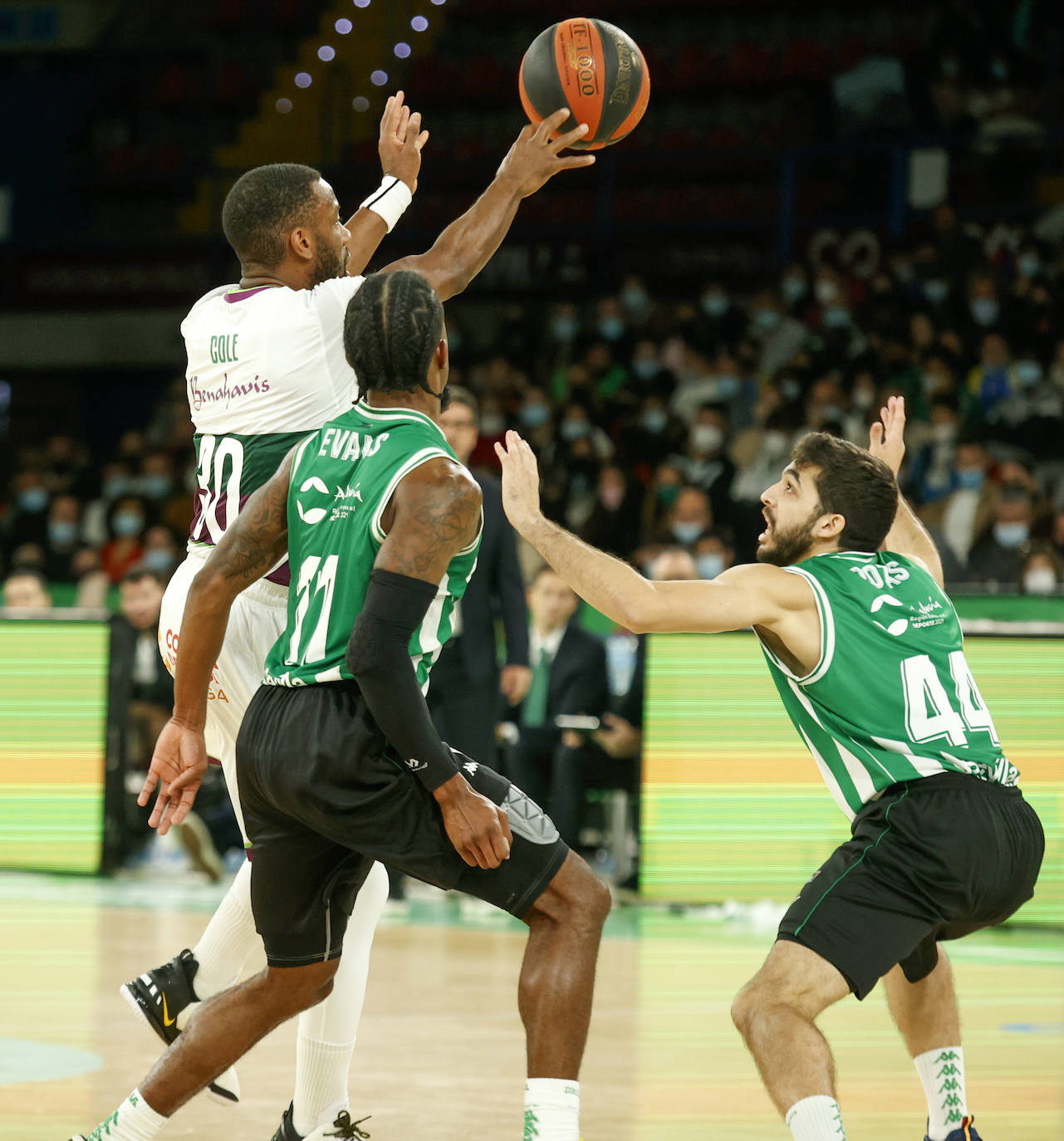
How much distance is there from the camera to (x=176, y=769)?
396cm

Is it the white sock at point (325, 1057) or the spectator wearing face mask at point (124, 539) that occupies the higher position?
the white sock at point (325, 1057)

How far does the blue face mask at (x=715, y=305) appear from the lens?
15531 mm

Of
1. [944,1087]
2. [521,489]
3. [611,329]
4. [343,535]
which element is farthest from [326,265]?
[611,329]

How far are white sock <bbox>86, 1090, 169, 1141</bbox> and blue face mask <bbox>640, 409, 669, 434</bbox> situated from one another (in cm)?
1096

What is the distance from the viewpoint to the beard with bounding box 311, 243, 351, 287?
14.7 feet

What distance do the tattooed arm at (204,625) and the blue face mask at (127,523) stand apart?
36.3 feet

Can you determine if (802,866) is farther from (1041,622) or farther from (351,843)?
(351,843)

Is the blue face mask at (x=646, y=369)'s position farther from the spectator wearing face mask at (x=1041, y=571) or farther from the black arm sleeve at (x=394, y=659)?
the black arm sleeve at (x=394, y=659)

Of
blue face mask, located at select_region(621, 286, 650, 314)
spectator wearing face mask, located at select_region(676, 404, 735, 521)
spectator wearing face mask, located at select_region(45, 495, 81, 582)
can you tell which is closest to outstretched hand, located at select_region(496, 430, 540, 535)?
spectator wearing face mask, located at select_region(676, 404, 735, 521)

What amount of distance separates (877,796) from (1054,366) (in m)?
10.2

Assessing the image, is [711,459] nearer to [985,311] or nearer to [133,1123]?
[985,311]

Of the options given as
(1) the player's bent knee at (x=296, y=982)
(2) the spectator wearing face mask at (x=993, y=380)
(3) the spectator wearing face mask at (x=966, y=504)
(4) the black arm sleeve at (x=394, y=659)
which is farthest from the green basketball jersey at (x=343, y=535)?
(2) the spectator wearing face mask at (x=993, y=380)

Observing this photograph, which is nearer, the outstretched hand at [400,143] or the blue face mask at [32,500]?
the outstretched hand at [400,143]

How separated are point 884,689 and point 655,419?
10819 mm
